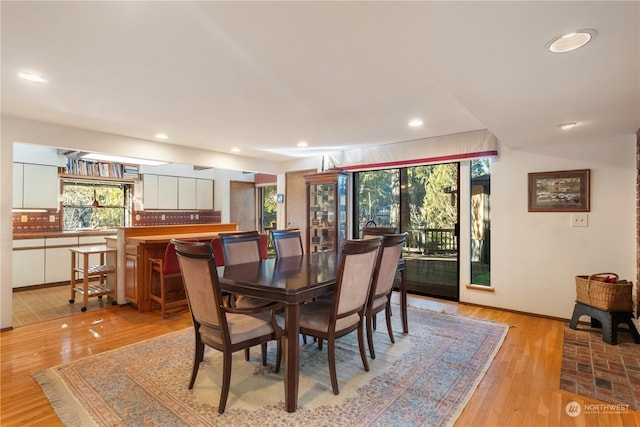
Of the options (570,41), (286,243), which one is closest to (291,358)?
(286,243)

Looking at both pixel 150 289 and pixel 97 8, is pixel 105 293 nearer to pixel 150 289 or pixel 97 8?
pixel 150 289

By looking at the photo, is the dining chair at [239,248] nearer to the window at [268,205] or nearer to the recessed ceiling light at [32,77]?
the recessed ceiling light at [32,77]

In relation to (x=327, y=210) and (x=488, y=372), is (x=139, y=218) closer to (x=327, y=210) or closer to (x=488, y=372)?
(x=327, y=210)

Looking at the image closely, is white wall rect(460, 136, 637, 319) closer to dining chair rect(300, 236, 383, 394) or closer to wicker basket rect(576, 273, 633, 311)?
wicker basket rect(576, 273, 633, 311)

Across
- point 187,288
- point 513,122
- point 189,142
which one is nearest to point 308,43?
point 187,288

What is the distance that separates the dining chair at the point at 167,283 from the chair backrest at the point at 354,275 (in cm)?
225

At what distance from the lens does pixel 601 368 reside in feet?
8.22

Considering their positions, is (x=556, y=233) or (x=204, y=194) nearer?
(x=556, y=233)

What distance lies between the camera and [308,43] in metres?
1.90

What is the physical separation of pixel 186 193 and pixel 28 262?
2955 mm

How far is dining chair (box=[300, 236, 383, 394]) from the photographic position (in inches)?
84.7

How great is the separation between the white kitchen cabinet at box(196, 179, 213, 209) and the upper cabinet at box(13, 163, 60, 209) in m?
2.56

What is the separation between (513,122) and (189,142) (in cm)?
408

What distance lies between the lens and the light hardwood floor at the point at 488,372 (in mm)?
1922
